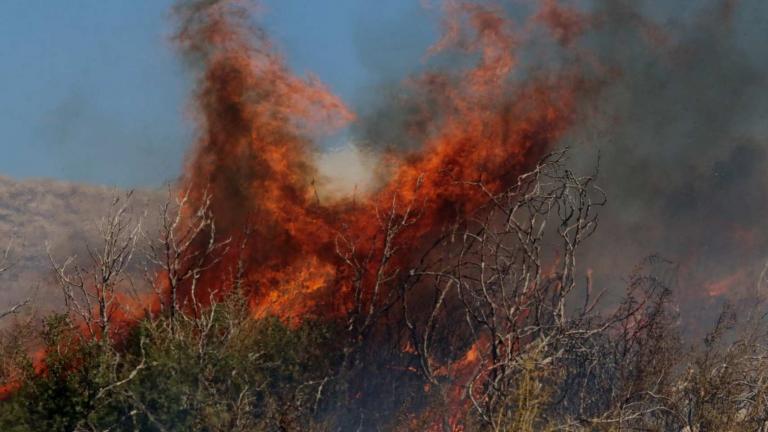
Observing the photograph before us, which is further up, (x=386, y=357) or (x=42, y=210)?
(x=42, y=210)

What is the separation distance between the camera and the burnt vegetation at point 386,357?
14.5m

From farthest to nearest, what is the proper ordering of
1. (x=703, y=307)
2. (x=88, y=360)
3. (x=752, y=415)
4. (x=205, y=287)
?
(x=703, y=307) < (x=205, y=287) < (x=88, y=360) < (x=752, y=415)

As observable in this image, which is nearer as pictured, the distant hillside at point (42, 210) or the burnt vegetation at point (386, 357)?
the burnt vegetation at point (386, 357)

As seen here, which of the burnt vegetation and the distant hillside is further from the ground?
the distant hillside

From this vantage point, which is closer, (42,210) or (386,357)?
(386,357)

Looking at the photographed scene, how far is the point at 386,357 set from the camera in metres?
32.1

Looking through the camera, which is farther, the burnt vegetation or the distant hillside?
the distant hillside

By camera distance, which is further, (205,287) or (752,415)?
(205,287)

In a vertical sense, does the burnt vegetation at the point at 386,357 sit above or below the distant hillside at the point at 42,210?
below

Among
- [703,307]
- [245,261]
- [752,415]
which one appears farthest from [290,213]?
[703,307]

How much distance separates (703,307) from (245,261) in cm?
2805

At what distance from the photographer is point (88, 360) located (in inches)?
811

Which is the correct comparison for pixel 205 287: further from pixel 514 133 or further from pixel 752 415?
pixel 752 415

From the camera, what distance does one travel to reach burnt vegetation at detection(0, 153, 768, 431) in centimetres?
1447
